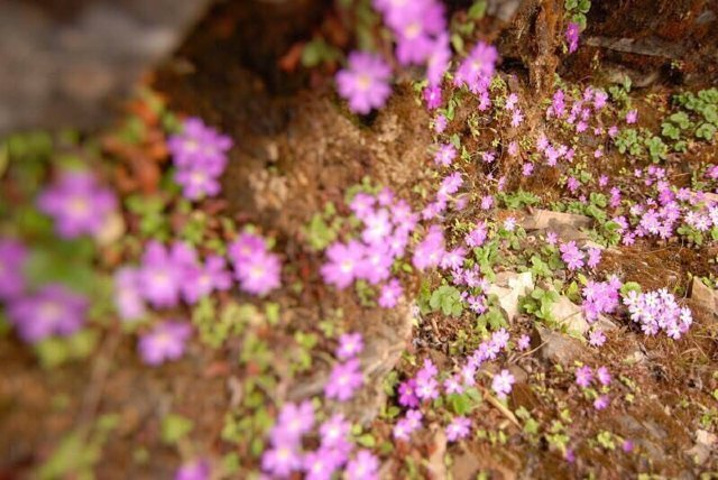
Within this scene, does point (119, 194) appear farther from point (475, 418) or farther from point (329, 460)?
point (475, 418)

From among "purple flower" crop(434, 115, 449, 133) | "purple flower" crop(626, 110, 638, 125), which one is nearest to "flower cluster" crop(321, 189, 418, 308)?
"purple flower" crop(434, 115, 449, 133)

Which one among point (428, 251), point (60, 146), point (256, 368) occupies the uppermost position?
point (60, 146)

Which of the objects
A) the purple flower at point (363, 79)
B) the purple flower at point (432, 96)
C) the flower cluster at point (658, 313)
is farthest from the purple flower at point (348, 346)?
the flower cluster at point (658, 313)

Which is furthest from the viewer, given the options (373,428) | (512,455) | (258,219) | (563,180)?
(563,180)

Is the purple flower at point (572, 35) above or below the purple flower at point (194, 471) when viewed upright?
above

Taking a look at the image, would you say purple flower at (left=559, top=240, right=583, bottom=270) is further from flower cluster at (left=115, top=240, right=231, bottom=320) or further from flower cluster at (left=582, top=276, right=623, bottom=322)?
flower cluster at (left=115, top=240, right=231, bottom=320)

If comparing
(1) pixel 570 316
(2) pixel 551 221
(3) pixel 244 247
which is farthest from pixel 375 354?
(2) pixel 551 221

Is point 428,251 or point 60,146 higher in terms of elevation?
point 60,146

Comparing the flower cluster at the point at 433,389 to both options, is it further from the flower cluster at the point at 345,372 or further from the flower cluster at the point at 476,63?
the flower cluster at the point at 476,63

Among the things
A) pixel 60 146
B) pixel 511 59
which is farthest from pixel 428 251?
pixel 511 59
